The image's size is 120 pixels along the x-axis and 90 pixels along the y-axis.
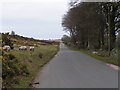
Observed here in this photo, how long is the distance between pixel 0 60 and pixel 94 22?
1956cm

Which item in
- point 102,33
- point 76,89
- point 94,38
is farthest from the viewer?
point 94,38

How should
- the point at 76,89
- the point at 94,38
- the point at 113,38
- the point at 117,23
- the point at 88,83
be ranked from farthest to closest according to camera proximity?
1. the point at 94,38
2. the point at 117,23
3. the point at 113,38
4. the point at 88,83
5. the point at 76,89


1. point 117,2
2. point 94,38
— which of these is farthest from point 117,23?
point 117,2

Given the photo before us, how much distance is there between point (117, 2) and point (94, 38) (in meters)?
15.0

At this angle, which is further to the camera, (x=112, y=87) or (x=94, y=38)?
(x=94, y=38)

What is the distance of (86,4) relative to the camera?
20.0m

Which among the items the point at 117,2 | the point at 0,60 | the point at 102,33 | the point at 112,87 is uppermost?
the point at 117,2

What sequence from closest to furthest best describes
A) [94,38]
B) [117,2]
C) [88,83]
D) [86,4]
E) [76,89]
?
1. [76,89]
2. [88,83]
3. [117,2]
4. [86,4]
5. [94,38]

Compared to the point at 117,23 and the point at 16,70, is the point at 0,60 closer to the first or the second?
the point at 16,70

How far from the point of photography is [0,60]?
6777mm

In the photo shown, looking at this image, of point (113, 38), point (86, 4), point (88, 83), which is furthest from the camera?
point (113, 38)

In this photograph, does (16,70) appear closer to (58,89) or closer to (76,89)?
(58,89)

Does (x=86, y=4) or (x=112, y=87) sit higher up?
(x=86, y=4)

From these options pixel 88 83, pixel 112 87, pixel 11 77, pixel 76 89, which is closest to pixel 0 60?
pixel 11 77
